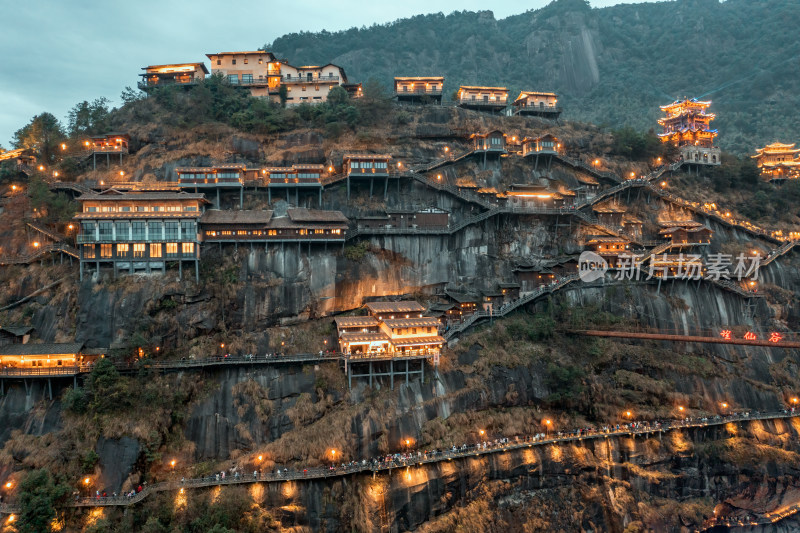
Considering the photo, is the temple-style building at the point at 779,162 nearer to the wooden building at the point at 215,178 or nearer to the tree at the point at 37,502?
the wooden building at the point at 215,178

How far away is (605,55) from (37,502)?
170m

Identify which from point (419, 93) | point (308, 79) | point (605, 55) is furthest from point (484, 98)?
point (605, 55)

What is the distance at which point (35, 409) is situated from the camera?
A: 41.3 m

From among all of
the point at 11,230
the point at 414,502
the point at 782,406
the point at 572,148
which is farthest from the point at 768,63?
the point at 11,230

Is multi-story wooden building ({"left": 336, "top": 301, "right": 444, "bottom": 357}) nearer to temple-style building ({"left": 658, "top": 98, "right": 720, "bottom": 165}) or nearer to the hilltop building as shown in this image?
the hilltop building

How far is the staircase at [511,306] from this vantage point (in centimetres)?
5147

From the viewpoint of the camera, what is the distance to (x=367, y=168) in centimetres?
5969

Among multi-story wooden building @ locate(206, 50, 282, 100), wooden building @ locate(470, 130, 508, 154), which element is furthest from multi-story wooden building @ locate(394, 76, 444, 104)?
multi-story wooden building @ locate(206, 50, 282, 100)

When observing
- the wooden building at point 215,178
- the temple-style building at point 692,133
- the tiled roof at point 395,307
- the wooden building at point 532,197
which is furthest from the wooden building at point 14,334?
the temple-style building at point 692,133

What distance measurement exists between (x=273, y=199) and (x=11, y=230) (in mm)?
28803

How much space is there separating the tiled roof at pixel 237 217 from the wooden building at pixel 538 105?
170 feet

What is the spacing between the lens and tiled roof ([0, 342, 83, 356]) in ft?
137

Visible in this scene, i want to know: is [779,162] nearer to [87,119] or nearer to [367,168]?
[367,168]

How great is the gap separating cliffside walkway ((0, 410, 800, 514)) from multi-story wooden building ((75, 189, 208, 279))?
68.5ft
